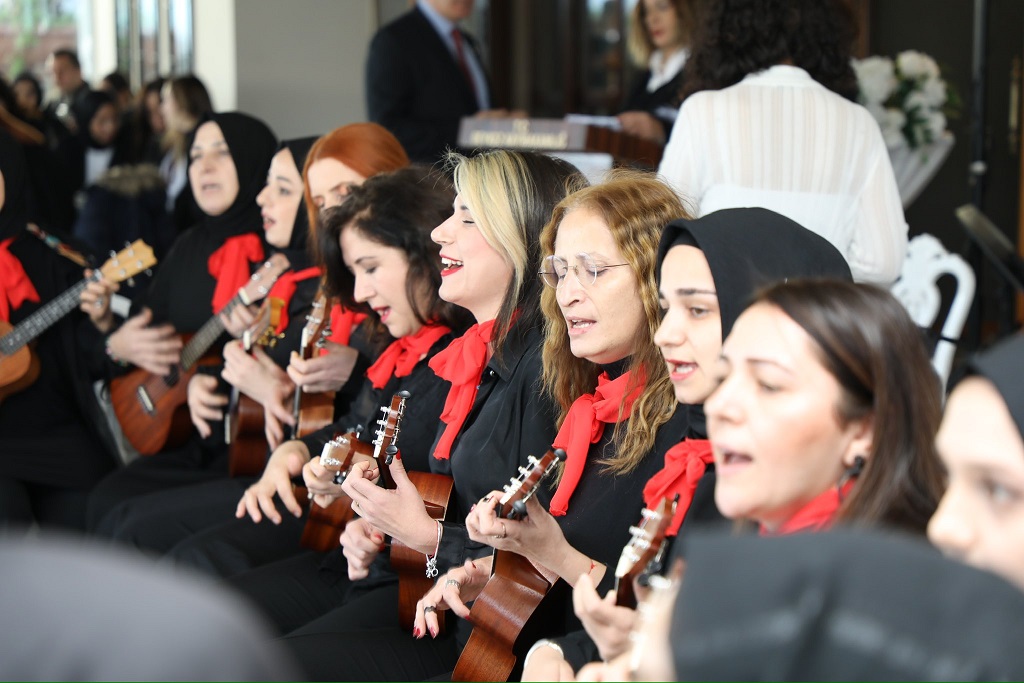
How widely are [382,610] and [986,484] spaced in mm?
1828

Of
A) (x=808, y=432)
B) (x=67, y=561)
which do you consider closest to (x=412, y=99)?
(x=808, y=432)

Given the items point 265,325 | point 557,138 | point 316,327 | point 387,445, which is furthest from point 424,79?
point 387,445

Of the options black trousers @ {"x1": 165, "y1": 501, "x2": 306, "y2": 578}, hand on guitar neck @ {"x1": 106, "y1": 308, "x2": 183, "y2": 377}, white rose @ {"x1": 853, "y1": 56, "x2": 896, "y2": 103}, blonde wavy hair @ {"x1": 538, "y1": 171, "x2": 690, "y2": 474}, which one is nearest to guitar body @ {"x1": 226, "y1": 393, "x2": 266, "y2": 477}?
black trousers @ {"x1": 165, "y1": 501, "x2": 306, "y2": 578}

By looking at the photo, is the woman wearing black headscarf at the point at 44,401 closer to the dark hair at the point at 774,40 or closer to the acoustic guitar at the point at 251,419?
the acoustic guitar at the point at 251,419

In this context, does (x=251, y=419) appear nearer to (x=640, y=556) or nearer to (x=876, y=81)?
(x=640, y=556)

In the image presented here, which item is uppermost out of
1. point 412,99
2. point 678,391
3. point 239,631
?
point 412,99

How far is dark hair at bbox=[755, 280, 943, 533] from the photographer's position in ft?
4.96

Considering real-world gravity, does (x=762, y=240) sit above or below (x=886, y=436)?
above

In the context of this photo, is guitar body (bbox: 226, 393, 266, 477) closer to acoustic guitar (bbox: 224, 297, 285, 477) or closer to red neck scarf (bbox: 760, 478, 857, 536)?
acoustic guitar (bbox: 224, 297, 285, 477)

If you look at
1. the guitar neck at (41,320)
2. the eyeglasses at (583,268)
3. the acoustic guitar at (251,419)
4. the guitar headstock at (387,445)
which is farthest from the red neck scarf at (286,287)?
the eyeglasses at (583,268)

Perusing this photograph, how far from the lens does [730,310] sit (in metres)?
1.90

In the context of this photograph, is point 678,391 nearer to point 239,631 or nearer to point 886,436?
point 886,436

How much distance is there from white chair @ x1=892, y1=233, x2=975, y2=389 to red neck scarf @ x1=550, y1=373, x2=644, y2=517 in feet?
6.13

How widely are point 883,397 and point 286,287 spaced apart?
9.04ft
